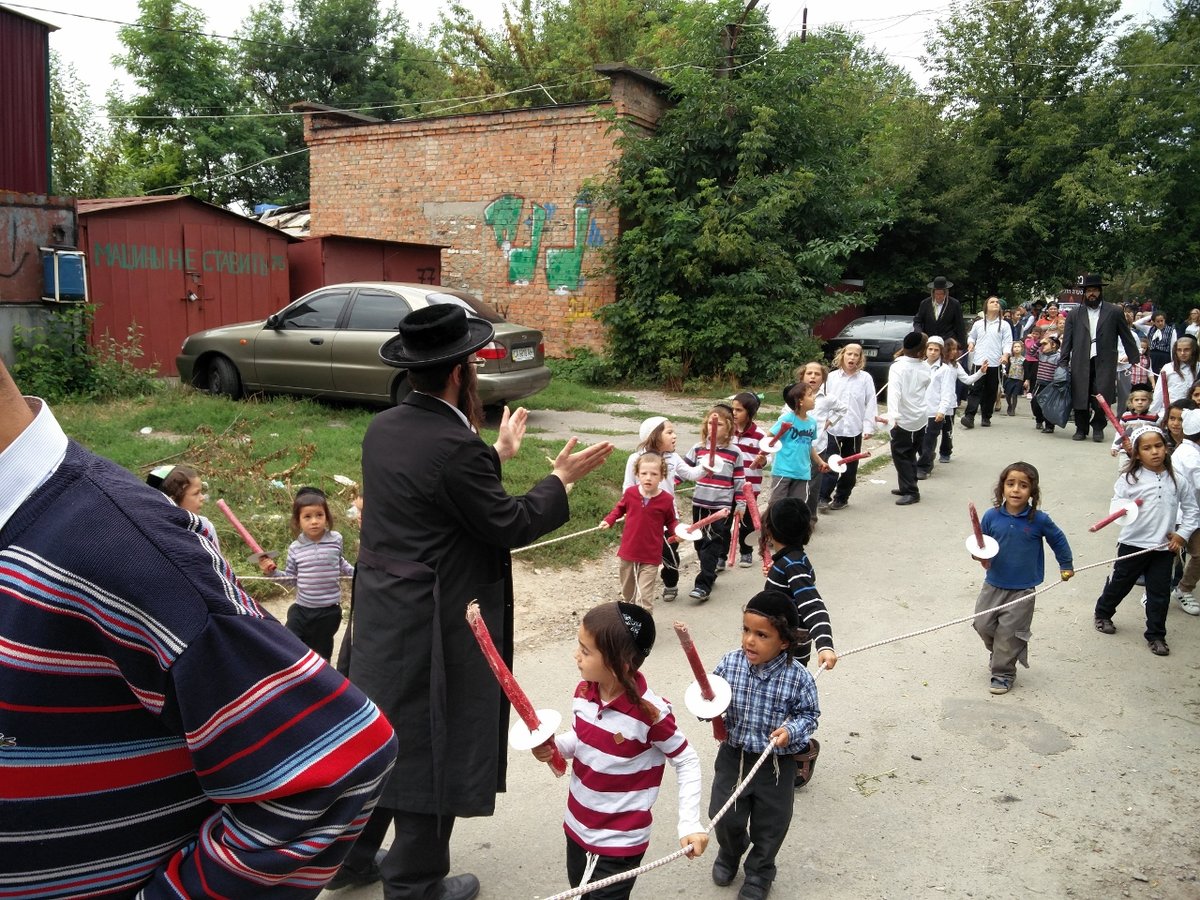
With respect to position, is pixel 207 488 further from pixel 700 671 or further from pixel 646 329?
pixel 646 329

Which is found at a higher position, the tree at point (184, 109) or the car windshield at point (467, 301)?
the tree at point (184, 109)

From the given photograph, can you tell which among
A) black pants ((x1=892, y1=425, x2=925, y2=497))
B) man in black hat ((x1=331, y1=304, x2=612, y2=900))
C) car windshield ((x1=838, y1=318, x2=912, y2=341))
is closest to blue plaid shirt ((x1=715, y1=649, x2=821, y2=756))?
man in black hat ((x1=331, y1=304, x2=612, y2=900))

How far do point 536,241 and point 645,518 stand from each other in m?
12.2

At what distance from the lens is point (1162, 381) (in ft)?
32.0

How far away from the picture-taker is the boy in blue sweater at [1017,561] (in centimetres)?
561

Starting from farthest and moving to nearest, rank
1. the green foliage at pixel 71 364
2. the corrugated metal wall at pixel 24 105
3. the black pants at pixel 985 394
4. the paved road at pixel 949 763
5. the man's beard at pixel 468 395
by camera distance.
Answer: the black pants at pixel 985 394
the corrugated metal wall at pixel 24 105
the green foliage at pixel 71 364
the paved road at pixel 949 763
the man's beard at pixel 468 395

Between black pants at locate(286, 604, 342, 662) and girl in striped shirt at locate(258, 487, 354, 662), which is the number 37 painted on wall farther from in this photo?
black pants at locate(286, 604, 342, 662)

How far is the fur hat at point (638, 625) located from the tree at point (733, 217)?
12757 millimetres

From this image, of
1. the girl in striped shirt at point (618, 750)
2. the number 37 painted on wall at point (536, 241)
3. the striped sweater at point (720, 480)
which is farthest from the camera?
the number 37 painted on wall at point (536, 241)

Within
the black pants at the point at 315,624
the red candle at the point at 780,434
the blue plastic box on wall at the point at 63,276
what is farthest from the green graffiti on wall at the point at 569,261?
the black pants at the point at 315,624

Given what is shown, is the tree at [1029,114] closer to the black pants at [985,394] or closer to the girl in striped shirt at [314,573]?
the black pants at [985,394]

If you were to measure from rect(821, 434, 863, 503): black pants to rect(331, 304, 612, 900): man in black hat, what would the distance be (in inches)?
266

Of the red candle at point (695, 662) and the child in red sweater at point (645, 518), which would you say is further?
the child in red sweater at point (645, 518)

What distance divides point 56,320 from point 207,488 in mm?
5098
